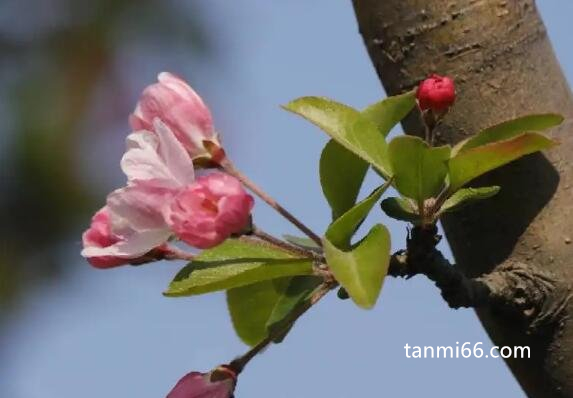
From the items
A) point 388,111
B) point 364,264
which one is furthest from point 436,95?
point 364,264

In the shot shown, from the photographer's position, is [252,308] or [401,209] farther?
[252,308]

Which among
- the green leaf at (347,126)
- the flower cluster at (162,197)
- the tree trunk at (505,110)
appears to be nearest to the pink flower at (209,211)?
the flower cluster at (162,197)

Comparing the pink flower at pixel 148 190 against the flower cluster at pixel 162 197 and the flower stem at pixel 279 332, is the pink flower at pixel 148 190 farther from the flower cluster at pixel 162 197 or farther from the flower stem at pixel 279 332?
the flower stem at pixel 279 332

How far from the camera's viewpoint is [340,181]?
3.50ft

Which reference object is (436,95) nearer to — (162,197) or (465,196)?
(465,196)

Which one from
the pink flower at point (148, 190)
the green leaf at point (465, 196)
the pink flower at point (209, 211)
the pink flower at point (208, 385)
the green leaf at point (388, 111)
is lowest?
the pink flower at point (208, 385)

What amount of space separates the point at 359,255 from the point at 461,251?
0.73ft

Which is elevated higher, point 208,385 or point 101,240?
point 101,240

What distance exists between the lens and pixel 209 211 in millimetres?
931

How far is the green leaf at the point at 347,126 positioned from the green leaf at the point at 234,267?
98 mm

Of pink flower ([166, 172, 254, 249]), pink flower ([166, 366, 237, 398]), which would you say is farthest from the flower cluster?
pink flower ([166, 366, 237, 398])

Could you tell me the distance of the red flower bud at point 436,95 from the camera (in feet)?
3.34

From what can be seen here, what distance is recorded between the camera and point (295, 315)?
104 centimetres

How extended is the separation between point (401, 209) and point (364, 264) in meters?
0.09
